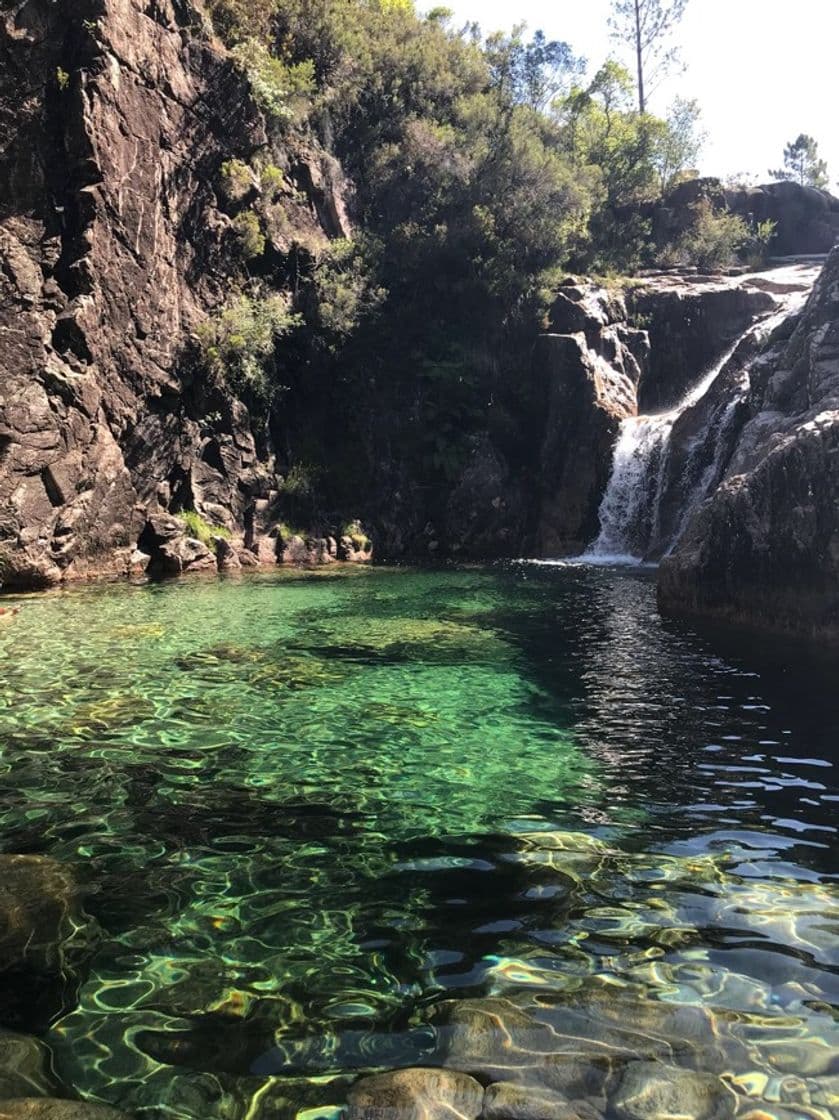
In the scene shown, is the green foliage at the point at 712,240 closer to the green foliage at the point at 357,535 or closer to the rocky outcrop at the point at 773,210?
the rocky outcrop at the point at 773,210

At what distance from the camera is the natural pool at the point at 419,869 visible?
2.96 meters

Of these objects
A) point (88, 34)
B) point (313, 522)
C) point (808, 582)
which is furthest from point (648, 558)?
point (88, 34)

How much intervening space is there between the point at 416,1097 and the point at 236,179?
1037 inches

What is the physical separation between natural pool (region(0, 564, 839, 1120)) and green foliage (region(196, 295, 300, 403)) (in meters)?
15.2

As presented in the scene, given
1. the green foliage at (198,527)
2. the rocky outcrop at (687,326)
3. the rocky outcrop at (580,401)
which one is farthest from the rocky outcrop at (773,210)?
the green foliage at (198,527)

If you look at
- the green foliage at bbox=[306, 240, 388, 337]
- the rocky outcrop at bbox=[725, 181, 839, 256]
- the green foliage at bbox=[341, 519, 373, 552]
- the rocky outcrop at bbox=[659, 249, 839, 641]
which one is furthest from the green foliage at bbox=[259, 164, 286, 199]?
the rocky outcrop at bbox=[725, 181, 839, 256]

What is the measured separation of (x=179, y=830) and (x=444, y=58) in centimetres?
3662

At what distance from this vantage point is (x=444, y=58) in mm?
33219

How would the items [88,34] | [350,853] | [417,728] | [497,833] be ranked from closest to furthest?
[350,853] < [497,833] < [417,728] < [88,34]

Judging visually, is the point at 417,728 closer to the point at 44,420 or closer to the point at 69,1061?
the point at 69,1061

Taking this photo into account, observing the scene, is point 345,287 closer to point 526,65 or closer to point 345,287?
point 345,287

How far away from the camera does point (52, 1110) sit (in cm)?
251

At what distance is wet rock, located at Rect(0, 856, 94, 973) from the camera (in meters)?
3.51

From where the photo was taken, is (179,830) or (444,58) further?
A: (444,58)
